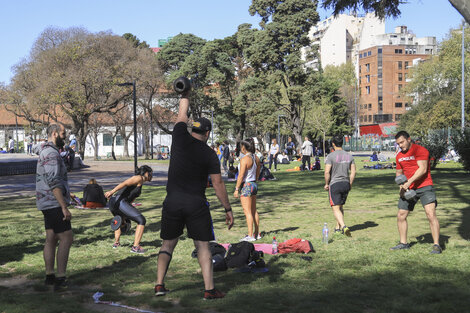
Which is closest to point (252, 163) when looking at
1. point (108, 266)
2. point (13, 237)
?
point (108, 266)

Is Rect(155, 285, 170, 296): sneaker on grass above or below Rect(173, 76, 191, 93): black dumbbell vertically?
below

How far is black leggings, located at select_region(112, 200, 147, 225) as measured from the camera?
25.2ft

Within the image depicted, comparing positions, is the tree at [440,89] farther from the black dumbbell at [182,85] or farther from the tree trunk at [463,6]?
the black dumbbell at [182,85]

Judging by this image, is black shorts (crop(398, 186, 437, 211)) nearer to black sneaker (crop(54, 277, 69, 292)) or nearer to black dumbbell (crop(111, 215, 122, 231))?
black dumbbell (crop(111, 215, 122, 231))

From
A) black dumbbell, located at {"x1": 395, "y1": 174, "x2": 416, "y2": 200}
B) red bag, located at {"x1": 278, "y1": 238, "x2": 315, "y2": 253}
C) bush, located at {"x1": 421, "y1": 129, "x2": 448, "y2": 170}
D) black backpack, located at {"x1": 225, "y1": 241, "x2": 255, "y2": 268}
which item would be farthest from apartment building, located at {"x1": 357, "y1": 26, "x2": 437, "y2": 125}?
black backpack, located at {"x1": 225, "y1": 241, "x2": 255, "y2": 268}

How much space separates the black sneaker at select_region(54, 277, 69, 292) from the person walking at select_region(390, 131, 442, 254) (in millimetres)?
4635

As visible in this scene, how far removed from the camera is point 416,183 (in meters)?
7.55

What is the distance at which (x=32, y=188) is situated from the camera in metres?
19.9

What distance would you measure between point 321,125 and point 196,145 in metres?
58.0

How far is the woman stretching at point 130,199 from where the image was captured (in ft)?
25.2

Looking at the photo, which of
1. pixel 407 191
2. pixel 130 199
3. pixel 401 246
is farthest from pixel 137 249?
pixel 407 191

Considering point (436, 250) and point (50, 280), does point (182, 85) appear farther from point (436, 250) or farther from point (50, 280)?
point (436, 250)

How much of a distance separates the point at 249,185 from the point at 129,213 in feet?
6.98

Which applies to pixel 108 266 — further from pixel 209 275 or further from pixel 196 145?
pixel 196 145
